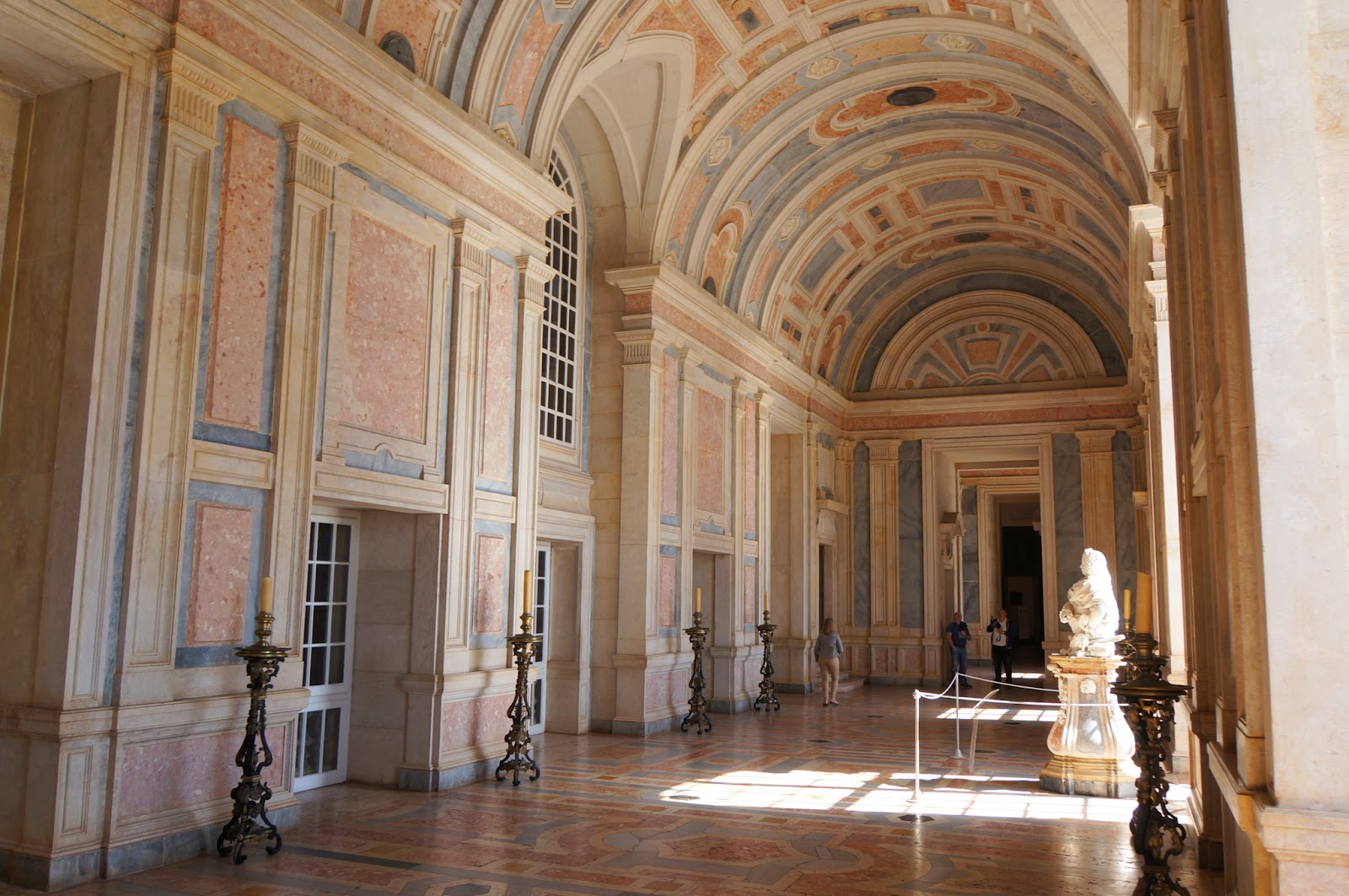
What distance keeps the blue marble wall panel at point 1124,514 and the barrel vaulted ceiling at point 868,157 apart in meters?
1.71

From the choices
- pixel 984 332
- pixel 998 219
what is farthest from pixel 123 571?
pixel 984 332

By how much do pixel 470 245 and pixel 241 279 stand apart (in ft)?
9.67

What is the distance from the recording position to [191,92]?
717 centimetres

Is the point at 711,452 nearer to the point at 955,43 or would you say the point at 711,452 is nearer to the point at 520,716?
the point at 955,43

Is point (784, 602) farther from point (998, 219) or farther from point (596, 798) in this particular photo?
point (596, 798)

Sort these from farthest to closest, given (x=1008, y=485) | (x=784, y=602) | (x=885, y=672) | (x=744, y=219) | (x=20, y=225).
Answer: (x=1008, y=485) → (x=885, y=672) → (x=784, y=602) → (x=744, y=219) → (x=20, y=225)

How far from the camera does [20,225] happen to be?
7.12 meters

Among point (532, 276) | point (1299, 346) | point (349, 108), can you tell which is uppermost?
point (349, 108)

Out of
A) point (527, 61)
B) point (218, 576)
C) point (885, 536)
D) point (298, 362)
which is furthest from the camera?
point (885, 536)

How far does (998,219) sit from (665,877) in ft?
57.5

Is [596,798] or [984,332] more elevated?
[984,332]

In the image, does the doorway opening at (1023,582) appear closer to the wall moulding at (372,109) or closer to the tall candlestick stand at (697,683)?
the tall candlestick stand at (697,683)

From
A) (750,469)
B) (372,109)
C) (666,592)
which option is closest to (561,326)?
(666,592)

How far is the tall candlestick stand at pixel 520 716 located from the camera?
9.78 m
